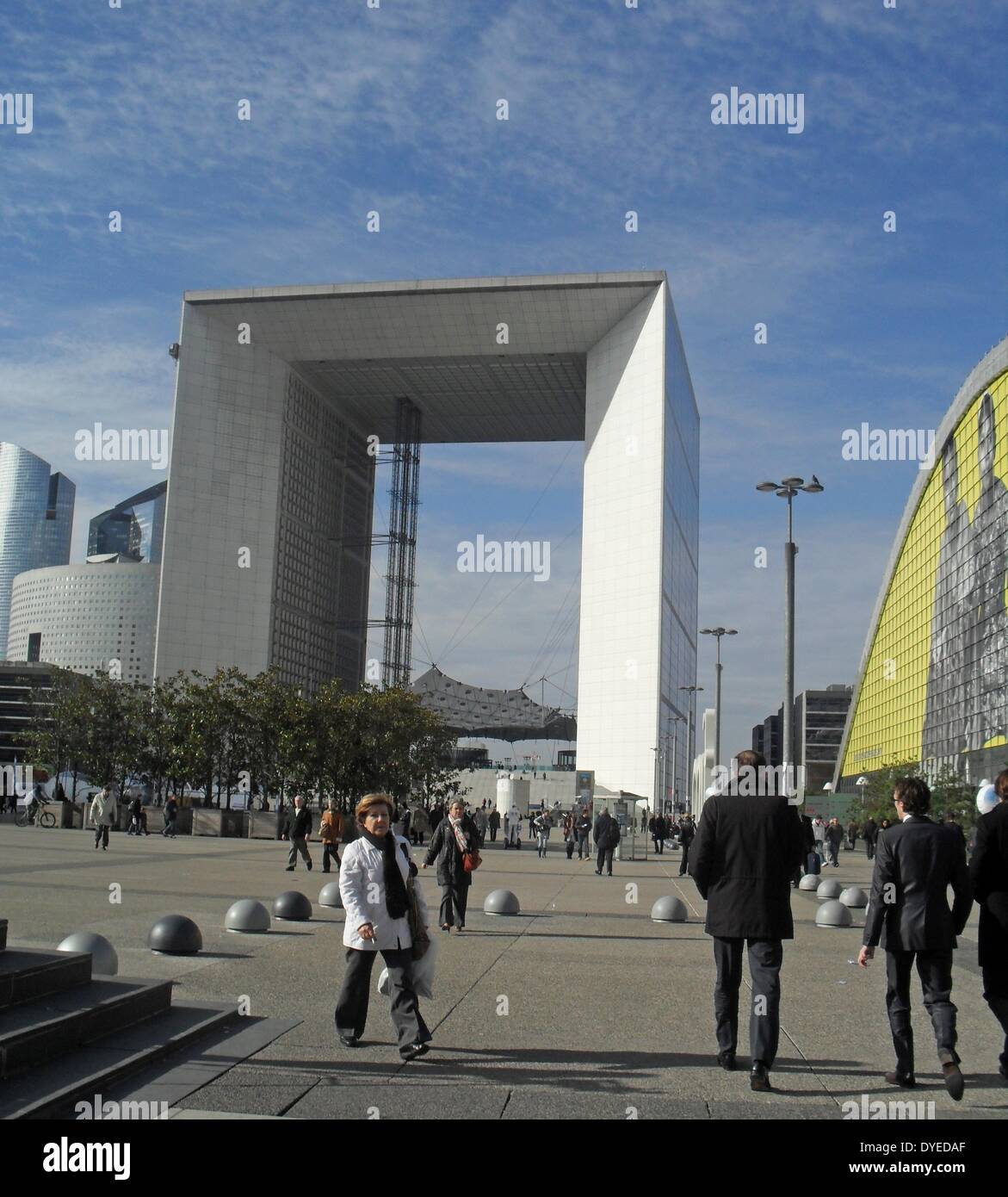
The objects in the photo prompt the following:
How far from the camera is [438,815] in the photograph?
40438 millimetres

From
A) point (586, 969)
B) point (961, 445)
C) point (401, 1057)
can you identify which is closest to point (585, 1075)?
point (401, 1057)

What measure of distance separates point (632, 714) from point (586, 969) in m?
67.2

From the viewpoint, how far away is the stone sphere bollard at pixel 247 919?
42.4ft

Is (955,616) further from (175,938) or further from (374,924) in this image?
(374,924)

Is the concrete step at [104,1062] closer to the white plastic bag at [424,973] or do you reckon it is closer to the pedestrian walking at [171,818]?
the white plastic bag at [424,973]

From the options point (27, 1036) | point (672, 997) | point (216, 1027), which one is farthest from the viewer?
point (672, 997)

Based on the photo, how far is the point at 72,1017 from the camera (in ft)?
22.0

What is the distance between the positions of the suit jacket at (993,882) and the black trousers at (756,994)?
121 centimetres

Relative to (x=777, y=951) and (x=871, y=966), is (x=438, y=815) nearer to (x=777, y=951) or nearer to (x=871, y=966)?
(x=871, y=966)

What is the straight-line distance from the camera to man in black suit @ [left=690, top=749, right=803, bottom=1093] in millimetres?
7000

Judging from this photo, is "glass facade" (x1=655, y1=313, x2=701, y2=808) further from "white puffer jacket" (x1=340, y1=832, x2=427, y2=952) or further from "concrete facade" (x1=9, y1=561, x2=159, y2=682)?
"concrete facade" (x1=9, y1=561, x2=159, y2=682)

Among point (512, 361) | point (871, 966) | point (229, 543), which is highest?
point (512, 361)

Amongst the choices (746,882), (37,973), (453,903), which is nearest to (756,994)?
(746,882)
